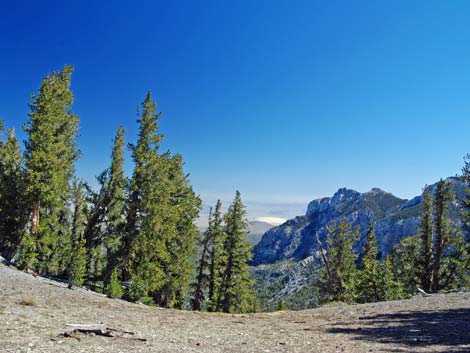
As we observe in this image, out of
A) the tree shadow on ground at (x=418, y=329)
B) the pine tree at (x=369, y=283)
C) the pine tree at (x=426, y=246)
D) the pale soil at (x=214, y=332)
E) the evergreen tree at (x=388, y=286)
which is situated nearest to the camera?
the pale soil at (x=214, y=332)

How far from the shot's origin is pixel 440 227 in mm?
46062

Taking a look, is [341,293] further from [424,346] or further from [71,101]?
[71,101]

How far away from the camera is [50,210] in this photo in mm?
35031

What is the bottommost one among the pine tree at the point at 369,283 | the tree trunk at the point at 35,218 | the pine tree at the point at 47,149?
the pine tree at the point at 369,283

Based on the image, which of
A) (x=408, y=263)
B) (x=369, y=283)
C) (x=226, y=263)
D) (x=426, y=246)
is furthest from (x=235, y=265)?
(x=408, y=263)

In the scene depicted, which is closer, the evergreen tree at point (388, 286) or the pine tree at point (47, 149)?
the pine tree at point (47, 149)

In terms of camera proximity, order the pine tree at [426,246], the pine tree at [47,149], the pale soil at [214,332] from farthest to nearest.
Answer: the pine tree at [426,246] < the pine tree at [47,149] < the pale soil at [214,332]

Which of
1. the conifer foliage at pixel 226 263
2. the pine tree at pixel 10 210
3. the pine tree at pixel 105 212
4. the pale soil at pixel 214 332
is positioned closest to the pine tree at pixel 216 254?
the conifer foliage at pixel 226 263

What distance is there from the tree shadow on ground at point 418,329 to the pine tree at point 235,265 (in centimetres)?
2478

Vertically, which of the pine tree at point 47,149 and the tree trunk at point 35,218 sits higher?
the pine tree at point 47,149

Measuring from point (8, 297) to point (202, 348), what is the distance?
9.86 meters

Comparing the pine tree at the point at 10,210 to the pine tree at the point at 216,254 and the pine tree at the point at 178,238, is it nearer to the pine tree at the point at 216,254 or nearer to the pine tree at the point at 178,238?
the pine tree at the point at 178,238

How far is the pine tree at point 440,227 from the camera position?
45.9 meters

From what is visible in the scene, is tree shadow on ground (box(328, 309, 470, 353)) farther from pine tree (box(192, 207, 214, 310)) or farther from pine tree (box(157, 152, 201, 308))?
pine tree (box(192, 207, 214, 310))
